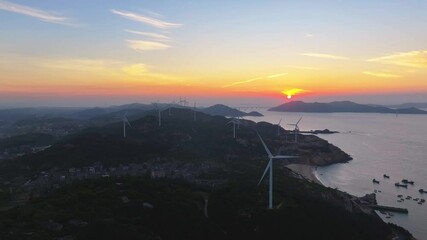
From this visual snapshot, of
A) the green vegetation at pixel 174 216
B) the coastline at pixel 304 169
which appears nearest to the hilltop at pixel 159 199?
the green vegetation at pixel 174 216

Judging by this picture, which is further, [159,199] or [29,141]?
[29,141]

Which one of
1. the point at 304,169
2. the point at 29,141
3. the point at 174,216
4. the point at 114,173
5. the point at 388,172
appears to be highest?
the point at 174,216

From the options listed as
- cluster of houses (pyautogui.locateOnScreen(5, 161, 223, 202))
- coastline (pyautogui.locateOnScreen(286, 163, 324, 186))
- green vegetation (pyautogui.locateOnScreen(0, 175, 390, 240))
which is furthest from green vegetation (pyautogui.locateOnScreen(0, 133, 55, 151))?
green vegetation (pyautogui.locateOnScreen(0, 175, 390, 240))

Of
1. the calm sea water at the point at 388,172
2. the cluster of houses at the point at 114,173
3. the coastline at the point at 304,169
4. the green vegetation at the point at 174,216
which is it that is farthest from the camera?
the coastline at the point at 304,169

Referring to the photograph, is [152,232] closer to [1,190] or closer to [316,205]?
[316,205]

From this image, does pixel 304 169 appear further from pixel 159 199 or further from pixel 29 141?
pixel 29 141

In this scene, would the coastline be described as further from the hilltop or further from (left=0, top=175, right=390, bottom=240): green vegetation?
(left=0, top=175, right=390, bottom=240): green vegetation

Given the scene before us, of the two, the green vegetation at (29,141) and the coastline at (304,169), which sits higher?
the green vegetation at (29,141)

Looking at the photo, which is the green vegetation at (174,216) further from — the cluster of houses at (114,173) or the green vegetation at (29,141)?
the green vegetation at (29,141)

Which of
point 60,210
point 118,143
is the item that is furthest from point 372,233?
point 118,143

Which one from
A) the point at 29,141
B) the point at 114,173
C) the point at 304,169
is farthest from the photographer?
the point at 29,141

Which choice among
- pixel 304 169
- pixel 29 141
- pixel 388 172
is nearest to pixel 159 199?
pixel 304 169
